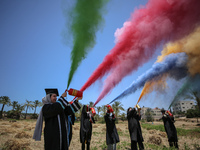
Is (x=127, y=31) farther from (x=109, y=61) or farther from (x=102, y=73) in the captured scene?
(x=102, y=73)

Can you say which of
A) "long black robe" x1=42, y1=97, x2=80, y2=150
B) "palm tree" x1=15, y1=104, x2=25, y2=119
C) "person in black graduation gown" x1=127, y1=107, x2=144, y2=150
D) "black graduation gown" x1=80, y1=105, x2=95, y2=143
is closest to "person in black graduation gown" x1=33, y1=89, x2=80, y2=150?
"long black robe" x1=42, y1=97, x2=80, y2=150

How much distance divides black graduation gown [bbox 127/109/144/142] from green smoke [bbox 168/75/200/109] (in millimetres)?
4689

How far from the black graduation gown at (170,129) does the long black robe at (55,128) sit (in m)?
8.19

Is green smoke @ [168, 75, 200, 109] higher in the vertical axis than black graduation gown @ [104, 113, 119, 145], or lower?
higher

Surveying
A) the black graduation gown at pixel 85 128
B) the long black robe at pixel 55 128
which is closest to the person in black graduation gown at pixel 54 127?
the long black robe at pixel 55 128

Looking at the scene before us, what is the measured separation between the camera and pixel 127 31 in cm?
812

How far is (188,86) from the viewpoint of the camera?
34.1ft

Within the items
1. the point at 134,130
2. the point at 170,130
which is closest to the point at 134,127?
the point at 134,130

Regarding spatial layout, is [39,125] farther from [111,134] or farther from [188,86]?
[188,86]

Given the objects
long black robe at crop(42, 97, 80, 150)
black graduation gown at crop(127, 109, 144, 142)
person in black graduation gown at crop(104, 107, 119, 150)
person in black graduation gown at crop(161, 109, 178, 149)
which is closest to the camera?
long black robe at crop(42, 97, 80, 150)

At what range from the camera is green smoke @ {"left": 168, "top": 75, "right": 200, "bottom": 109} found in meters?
9.68

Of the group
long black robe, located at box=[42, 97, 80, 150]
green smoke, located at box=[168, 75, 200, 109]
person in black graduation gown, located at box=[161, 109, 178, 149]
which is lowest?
person in black graduation gown, located at box=[161, 109, 178, 149]

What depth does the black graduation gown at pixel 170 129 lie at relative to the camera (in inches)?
336

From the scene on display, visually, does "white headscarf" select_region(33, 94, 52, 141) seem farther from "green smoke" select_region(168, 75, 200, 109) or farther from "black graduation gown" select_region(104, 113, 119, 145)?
"green smoke" select_region(168, 75, 200, 109)
